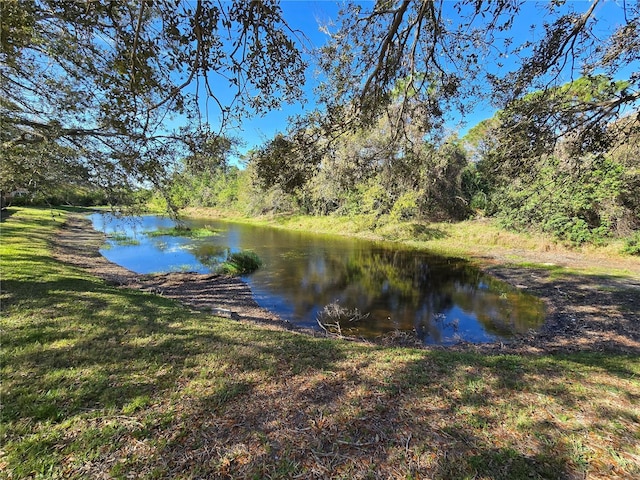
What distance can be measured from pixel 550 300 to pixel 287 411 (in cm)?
1120

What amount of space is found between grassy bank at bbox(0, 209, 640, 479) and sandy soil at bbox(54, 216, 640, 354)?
2576mm

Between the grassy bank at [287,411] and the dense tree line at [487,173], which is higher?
the dense tree line at [487,173]

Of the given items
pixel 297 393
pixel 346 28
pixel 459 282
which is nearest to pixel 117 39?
pixel 346 28

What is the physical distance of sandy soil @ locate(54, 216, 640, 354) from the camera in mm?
6980

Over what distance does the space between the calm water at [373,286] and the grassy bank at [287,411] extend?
3.88 metres

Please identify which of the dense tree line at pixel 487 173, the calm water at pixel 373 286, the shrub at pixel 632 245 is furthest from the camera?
the shrub at pixel 632 245

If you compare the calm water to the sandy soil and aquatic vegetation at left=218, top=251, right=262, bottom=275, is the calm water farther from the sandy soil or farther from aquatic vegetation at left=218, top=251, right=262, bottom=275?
the sandy soil

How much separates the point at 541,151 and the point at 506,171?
72cm

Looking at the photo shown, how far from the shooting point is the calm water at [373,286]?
8578 mm

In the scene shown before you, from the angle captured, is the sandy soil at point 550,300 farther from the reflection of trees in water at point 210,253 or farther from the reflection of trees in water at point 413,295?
the reflection of trees in water at point 210,253

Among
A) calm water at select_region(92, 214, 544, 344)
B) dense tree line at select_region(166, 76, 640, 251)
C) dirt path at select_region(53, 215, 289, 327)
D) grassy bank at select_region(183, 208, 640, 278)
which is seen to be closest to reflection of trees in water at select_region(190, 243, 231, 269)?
calm water at select_region(92, 214, 544, 344)

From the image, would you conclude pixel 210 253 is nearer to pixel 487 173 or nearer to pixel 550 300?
pixel 487 173

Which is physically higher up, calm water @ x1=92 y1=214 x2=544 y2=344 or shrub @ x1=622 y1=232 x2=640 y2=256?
shrub @ x1=622 y1=232 x2=640 y2=256

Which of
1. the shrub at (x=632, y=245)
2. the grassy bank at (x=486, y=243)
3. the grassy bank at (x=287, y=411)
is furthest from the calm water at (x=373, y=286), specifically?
the shrub at (x=632, y=245)
